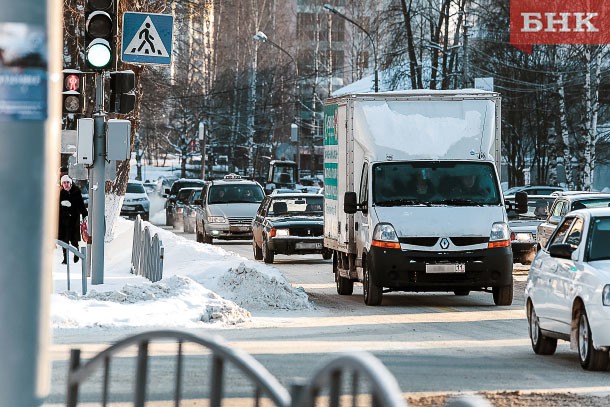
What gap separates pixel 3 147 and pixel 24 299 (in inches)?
20.0

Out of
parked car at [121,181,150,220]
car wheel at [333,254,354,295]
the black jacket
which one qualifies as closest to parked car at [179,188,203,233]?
parked car at [121,181,150,220]

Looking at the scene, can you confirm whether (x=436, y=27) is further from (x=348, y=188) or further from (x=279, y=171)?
(x=348, y=188)

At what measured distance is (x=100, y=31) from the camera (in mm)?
17797

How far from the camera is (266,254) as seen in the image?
106 ft

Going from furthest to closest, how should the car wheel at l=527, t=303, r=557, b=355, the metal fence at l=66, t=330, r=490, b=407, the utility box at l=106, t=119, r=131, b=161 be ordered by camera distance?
1. the utility box at l=106, t=119, r=131, b=161
2. the car wheel at l=527, t=303, r=557, b=355
3. the metal fence at l=66, t=330, r=490, b=407

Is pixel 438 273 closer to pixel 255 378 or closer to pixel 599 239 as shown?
pixel 599 239

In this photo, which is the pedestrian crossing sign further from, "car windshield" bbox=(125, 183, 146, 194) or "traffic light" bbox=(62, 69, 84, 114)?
"car windshield" bbox=(125, 183, 146, 194)

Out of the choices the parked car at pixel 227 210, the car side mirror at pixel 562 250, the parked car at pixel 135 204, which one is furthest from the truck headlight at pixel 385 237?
the parked car at pixel 135 204

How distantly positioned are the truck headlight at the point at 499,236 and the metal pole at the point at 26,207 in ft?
50.9

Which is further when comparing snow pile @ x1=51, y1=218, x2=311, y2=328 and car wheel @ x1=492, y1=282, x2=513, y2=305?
car wheel @ x1=492, y1=282, x2=513, y2=305

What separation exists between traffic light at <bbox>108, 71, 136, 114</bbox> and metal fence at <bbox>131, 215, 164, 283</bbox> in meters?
2.38

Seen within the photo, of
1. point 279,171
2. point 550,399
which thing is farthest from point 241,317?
point 279,171

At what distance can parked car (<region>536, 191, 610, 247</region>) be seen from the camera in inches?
1048

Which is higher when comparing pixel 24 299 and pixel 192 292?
pixel 24 299
